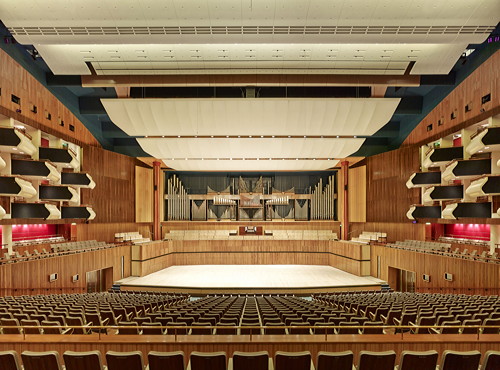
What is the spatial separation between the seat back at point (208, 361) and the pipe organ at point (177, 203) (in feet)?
53.2

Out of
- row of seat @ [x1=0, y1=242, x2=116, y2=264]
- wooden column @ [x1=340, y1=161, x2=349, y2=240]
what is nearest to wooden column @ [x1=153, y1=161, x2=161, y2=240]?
row of seat @ [x1=0, y1=242, x2=116, y2=264]

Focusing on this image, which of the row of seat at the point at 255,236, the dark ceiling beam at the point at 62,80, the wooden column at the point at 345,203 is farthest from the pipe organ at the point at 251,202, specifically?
the dark ceiling beam at the point at 62,80

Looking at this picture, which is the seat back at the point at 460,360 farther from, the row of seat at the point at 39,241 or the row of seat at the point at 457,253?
the row of seat at the point at 39,241

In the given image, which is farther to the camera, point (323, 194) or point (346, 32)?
point (323, 194)

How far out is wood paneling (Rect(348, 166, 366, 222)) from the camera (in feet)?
54.7

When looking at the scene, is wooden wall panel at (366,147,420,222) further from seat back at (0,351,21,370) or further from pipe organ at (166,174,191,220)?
seat back at (0,351,21,370)

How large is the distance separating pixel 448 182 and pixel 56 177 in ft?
42.0

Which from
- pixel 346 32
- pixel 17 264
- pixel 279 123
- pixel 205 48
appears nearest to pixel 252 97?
pixel 279 123

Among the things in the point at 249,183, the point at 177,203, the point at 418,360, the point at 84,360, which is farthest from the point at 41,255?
the point at 249,183

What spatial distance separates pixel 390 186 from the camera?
15.0m

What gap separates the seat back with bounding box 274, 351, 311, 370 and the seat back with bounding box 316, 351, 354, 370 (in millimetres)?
81

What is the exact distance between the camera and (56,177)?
459 inches

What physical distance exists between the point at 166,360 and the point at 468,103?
11.6 meters

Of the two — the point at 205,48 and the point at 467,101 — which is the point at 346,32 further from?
the point at 467,101
